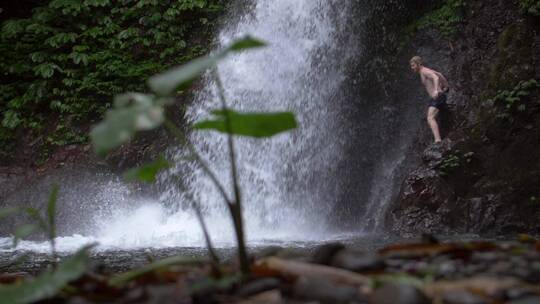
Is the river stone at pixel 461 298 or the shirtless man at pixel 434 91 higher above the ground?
the shirtless man at pixel 434 91

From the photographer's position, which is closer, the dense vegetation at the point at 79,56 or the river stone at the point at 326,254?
the river stone at the point at 326,254

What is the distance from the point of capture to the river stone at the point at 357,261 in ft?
5.29

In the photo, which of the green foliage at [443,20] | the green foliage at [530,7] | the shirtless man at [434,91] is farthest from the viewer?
the green foliage at [443,20]

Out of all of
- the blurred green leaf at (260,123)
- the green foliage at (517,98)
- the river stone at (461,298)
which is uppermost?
the green foliage at (517,98)

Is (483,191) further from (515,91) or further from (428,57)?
(428,57)

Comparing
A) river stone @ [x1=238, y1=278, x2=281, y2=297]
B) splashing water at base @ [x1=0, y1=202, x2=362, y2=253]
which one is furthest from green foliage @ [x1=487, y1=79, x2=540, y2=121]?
river stone @ [x1=238, y1=278, x2=281, y2=297]

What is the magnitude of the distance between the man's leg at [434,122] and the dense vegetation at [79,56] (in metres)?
5.38

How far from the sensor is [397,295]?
48.7 inches

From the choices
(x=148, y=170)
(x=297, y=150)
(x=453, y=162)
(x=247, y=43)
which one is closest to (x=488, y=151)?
(x=453, y=162)

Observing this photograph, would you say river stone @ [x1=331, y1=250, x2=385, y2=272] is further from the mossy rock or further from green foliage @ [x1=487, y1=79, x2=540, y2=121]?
the mossy rock

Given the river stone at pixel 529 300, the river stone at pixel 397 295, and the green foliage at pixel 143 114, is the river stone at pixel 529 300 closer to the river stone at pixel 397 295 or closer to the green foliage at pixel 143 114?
the river stone at pixel 397 295

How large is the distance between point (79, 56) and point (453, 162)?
8.15 metres

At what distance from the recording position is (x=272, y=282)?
145cm

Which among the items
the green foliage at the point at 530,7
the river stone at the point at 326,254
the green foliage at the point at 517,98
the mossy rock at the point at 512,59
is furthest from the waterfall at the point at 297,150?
the river stone at the point at 326,254
